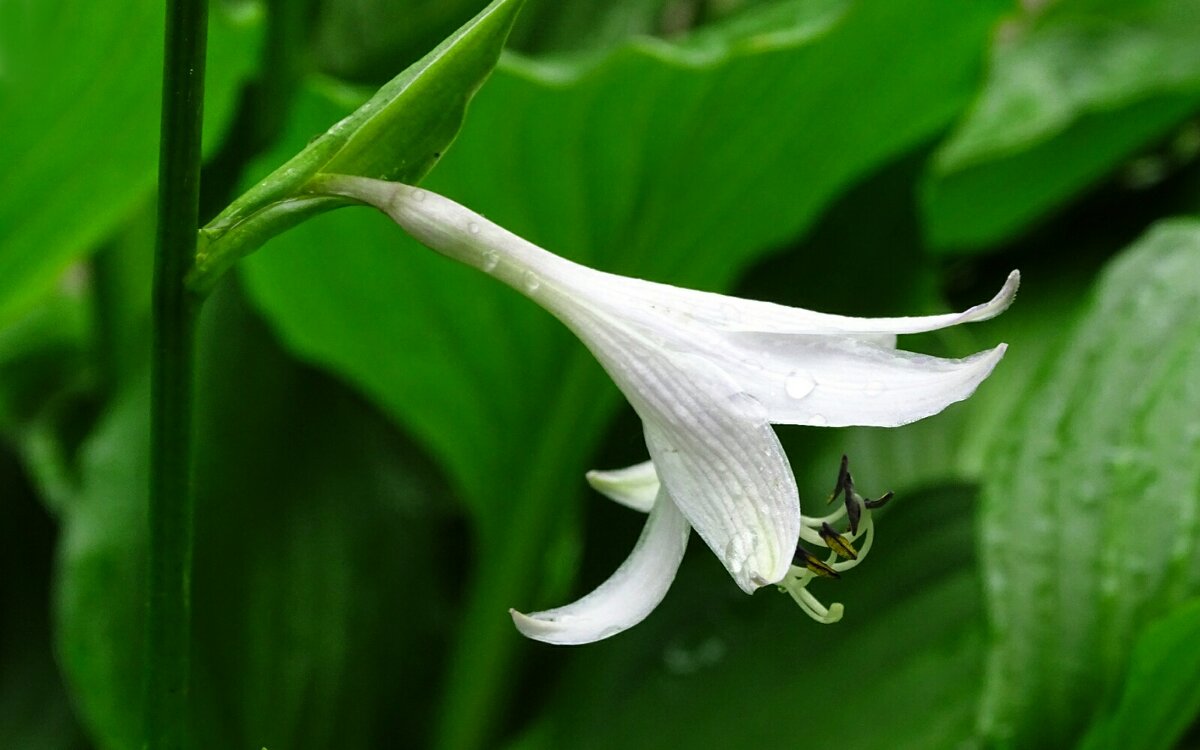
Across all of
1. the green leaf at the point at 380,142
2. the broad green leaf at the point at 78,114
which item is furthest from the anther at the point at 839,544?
the broad green leaf at the point at 78,114

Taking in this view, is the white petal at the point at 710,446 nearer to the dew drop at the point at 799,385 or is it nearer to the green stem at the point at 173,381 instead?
the dew drop at the point at 799,385

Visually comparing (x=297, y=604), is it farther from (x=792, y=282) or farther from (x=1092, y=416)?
(x=1092, y=416)

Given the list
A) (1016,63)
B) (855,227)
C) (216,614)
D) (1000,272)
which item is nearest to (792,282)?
(855,227)

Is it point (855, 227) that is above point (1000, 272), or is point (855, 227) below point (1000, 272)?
above

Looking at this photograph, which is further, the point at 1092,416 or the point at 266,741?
the point at 266,741

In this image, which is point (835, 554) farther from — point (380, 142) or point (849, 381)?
point (380, 142)

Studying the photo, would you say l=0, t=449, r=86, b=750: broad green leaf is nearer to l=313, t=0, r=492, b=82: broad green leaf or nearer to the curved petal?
l=313, t=0, r=492, b=82: broad green leaf

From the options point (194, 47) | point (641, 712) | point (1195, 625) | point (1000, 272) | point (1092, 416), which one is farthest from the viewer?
point (1000, 272)

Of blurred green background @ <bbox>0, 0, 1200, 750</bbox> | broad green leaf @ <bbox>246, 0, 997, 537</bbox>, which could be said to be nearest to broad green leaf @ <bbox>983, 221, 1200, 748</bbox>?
blurred green background @ <bbox>0, 0, 1200, 750</bbox>
